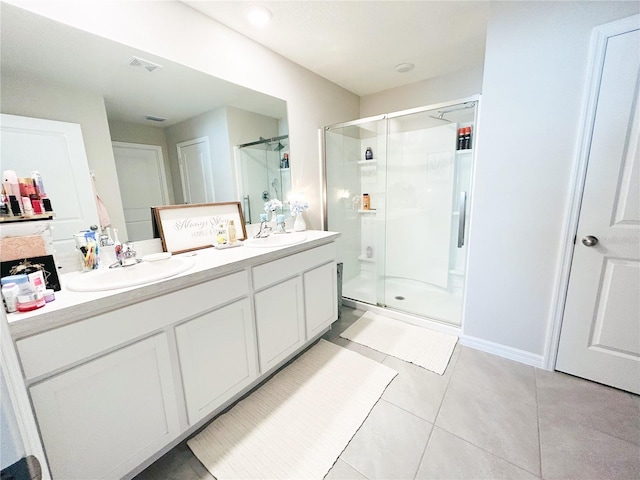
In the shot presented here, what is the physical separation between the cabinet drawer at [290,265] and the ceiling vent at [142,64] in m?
1.27

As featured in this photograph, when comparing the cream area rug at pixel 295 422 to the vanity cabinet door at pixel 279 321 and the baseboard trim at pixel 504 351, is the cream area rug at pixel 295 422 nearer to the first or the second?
the vanity cabinet door at pixel 279 321

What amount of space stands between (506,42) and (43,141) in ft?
8.30

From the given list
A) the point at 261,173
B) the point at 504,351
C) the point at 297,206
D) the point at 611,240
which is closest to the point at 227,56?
the point at 261,173

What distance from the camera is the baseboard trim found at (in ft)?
5.80

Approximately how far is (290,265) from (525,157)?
1636mm

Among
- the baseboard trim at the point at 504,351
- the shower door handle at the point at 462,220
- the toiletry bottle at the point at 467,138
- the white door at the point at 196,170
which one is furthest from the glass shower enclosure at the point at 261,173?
the baseboard trim at the point at 504,351

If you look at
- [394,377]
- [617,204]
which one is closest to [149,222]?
[394,377]

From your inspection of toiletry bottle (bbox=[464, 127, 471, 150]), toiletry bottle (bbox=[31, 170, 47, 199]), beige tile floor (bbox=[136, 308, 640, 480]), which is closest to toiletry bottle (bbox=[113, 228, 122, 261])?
toiletry bottle (bbox=[31, 170, 47, 199])

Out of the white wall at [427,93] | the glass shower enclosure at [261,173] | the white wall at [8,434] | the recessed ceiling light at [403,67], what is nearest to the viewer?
the white wall at [8,434]

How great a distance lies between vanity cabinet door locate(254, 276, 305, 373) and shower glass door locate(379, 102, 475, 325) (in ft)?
3.94

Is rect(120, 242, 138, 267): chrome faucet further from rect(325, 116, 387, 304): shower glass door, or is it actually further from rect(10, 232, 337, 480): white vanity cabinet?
rect(325, 116, 387, 304): shower glass door

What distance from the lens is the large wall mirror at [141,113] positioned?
1116mm

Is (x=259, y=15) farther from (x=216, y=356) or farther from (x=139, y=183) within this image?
(x=216, y=356)

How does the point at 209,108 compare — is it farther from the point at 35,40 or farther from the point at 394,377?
the point at 394,377
